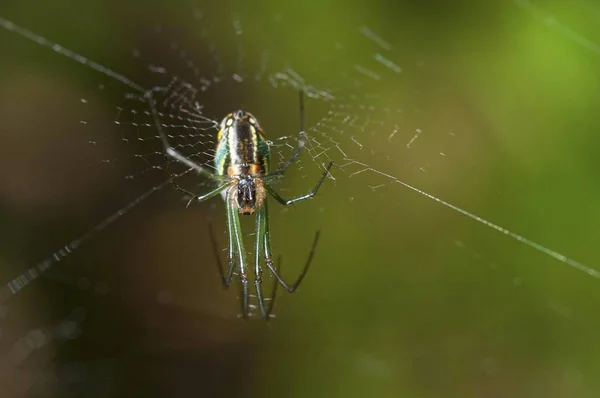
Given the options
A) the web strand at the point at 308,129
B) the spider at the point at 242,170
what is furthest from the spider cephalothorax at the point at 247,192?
the web strand at the point at 308,129

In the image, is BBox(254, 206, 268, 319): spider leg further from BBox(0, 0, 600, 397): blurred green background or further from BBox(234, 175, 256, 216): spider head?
BBox(0, 0, 600, 397): blurred green background

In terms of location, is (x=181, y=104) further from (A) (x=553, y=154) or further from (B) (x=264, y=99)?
(A) (x=553, y=154)

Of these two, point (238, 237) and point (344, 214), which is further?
point (344, 214)

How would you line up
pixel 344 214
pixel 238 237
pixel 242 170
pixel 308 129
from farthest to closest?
1. pixel 344 214
2. pixel 308 129
3. pixel 238 237
4. pixel 242 170

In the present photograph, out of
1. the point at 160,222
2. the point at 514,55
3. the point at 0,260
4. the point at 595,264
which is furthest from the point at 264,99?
the point at 595,264

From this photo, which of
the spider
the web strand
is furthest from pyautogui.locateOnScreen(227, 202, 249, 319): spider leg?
the web strand

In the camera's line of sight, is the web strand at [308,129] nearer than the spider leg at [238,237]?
No

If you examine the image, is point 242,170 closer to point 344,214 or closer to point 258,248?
point 258,248

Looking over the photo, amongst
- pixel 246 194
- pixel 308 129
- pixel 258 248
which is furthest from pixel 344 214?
pixel 246 194

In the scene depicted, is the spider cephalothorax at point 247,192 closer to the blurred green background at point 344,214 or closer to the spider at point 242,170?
the spider at point 242,170
